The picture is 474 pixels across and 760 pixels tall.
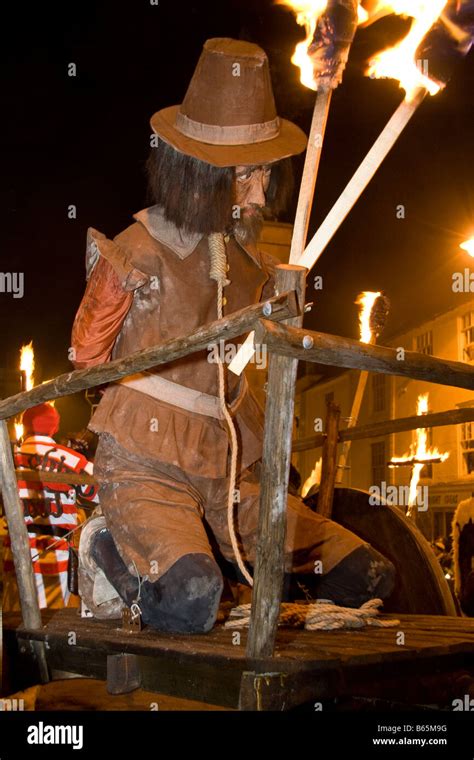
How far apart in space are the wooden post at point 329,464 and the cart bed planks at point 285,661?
1675 mm

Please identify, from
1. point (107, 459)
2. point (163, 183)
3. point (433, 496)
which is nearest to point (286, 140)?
point (163, 183)

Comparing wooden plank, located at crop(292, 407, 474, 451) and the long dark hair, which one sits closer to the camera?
the long dark hair

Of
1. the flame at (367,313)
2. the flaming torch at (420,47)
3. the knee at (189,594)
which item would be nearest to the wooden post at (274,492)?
the knee at (189,594)

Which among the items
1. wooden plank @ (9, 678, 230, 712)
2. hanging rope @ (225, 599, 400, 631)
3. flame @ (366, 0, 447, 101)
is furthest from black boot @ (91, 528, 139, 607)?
flame @ (366, 0, 447, 101)

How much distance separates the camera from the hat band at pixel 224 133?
12.4 feet

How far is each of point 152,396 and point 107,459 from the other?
1.12ft

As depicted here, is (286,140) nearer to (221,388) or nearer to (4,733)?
(221,388)

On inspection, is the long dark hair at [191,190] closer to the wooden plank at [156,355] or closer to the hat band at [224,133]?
the hat band at [224,133]

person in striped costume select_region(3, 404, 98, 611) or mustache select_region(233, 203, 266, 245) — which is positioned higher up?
mustache select_region(233, 203, 266, 245)

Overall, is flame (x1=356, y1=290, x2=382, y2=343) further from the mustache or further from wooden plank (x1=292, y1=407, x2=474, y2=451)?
the mustache

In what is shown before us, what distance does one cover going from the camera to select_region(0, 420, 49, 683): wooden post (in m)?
3.80

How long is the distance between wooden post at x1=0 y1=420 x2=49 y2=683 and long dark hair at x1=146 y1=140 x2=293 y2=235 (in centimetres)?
122

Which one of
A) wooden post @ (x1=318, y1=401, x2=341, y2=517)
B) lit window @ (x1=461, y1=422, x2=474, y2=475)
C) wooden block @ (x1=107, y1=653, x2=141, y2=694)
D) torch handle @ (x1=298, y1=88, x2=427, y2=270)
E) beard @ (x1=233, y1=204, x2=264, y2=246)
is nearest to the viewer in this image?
torch handle @ (x1=298, y1=88, x2=427, y2=270)

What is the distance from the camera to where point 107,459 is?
3.79 meters
